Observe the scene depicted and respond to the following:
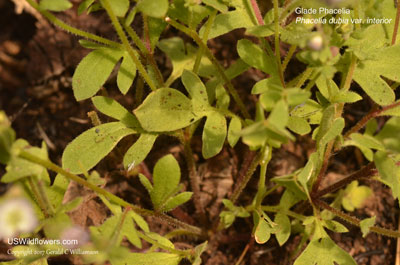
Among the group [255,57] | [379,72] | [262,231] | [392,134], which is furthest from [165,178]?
[379,72]

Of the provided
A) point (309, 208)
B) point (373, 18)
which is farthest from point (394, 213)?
point (373, 18)

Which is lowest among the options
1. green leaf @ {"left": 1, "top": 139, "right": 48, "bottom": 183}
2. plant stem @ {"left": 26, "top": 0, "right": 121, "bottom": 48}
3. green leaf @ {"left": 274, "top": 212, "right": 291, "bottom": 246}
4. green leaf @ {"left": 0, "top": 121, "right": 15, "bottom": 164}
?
green leaf @ {"left": 274, "top": 212, "right": 291, "bottom": 246}

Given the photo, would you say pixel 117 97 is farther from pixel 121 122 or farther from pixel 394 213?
pixel 394 213

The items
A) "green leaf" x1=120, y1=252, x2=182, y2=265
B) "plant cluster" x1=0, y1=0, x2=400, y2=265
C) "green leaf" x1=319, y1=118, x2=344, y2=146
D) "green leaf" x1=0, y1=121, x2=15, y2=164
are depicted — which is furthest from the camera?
"green leaf" x1=120, y1=252, x2=182, y2=265

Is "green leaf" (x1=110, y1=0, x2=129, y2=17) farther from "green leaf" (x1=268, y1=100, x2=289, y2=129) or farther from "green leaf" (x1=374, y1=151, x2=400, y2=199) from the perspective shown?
"green leaf" (x1=374, y1=151, x2=400, y2=199)

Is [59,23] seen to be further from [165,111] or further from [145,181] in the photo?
[145,181]

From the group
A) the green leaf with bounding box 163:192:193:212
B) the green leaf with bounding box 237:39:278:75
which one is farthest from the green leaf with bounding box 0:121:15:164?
the green leaf with bounding box 237:39:278:75

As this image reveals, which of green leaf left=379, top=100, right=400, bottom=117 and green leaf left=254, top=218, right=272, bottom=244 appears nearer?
green leaf left=254, top=218, right=272, bottom=244

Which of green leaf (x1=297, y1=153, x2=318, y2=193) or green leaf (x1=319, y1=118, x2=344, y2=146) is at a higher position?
green leaf (x1=319, y1=118, x2=344, y2=146)
